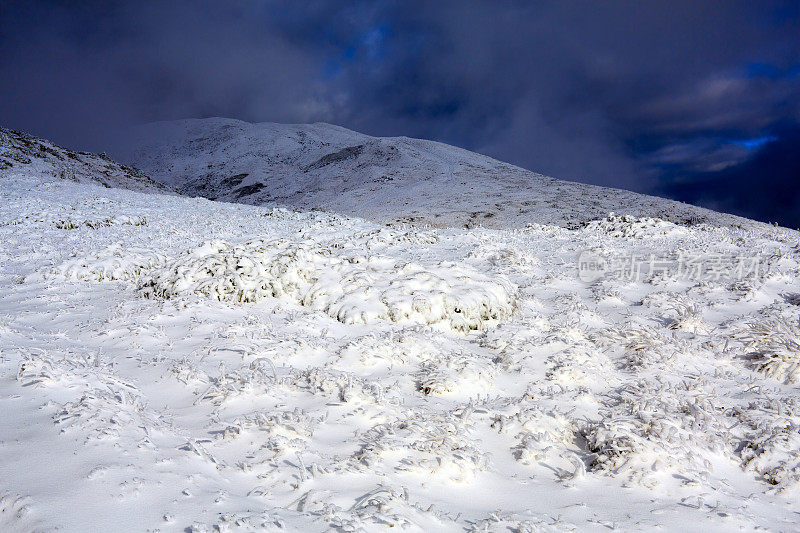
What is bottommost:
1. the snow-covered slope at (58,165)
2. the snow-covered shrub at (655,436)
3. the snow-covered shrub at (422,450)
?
the snow-covered shrub at (422,450)

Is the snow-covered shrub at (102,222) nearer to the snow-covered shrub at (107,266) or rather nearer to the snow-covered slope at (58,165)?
the snow-covered shrub at (107,266)

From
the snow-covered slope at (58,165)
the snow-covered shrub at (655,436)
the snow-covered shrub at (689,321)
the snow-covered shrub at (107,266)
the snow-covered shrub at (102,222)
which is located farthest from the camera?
the snow-covered slope at (58,165)

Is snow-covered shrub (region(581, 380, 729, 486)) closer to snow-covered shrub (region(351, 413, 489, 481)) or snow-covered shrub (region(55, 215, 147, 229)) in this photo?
snow-covered shrub (region(351, 413, 489, 481))

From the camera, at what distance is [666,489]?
387 cm

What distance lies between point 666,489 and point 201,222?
1931 cm

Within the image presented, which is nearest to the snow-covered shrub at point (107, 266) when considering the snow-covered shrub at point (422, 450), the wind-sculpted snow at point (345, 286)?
the wind-sculpted snow at point (345, 286)

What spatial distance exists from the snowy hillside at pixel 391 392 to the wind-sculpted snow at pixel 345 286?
0.16 feet

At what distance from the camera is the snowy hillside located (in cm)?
327

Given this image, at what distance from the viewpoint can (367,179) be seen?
57719mm

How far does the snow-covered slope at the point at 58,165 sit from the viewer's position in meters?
31.5

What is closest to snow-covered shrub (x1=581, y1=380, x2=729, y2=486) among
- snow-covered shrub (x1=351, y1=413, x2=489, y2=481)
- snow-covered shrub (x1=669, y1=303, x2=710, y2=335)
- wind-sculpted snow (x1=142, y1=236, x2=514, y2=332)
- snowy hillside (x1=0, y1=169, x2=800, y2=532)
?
snowy hillside (x1=0, y1=169, x2=800, y2=532)

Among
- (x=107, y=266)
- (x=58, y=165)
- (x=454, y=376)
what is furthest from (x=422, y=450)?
(x=58, y=165)

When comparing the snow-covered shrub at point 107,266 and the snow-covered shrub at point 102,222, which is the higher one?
the snow-covered shrub at point 102,222

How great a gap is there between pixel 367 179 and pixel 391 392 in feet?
178
